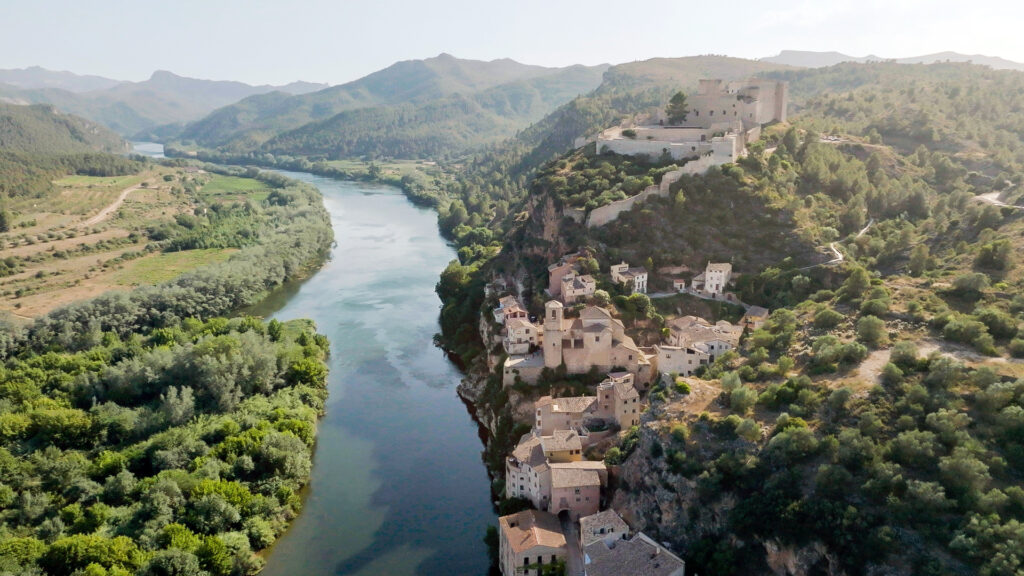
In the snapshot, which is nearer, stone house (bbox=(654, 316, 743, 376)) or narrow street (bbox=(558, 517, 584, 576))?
narrow street (bbox=(558, 517, 584, 576))

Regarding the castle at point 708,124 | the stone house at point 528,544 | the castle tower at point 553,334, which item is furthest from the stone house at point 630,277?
the stone house at point 528,544

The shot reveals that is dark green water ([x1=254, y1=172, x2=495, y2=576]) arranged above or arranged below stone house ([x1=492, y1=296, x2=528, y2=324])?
below

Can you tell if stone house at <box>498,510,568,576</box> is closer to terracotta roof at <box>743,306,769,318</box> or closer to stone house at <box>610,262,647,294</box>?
terracotta roof at <box>743,306,769,318</box>

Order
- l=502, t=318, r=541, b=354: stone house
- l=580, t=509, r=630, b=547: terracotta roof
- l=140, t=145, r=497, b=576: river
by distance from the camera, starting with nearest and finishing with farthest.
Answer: l=580, t=509, r=630, b=547: terracotta roof < l=140, t=145, r=497, b=576: river < l=502, t=318, r=541, b=354: stone house

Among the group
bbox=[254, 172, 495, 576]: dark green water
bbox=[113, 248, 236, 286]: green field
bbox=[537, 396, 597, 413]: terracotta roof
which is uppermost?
bbox=[113, 248, 236, 286]: green field

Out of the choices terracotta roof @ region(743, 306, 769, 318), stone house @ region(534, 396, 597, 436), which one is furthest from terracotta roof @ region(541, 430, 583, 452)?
terracotta roof @ region(743, 306, 769, 318)

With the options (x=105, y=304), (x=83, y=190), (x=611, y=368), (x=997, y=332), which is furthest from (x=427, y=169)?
(x=997, y=332)
